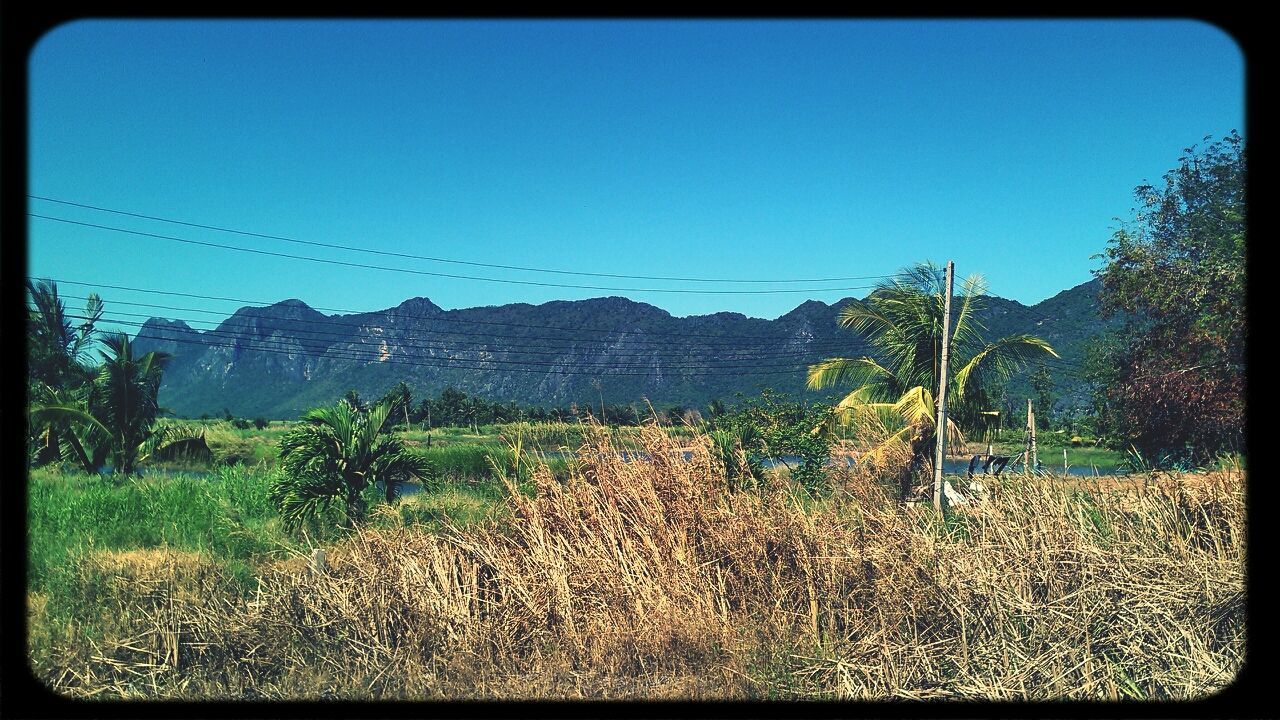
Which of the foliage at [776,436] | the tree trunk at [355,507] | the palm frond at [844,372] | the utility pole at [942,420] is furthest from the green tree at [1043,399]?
the tree trunk at [355,507]

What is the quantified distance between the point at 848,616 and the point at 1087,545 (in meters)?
1.70

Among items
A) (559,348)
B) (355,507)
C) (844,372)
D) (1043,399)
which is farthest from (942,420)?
(559,348)

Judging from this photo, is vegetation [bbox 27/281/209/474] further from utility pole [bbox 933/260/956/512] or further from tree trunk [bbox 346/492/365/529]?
utility pole [bbox 933/260/956/512]

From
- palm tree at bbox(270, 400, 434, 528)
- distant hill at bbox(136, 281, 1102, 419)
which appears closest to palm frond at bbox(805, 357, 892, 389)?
palm tree at bbox(270, 400, 434, 528)

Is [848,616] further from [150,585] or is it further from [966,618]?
[150,585]

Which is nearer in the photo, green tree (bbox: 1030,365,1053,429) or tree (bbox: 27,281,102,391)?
tree (bbox: 27,281,102,391)

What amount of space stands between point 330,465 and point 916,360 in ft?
34.2

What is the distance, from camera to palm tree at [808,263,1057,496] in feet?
47.5

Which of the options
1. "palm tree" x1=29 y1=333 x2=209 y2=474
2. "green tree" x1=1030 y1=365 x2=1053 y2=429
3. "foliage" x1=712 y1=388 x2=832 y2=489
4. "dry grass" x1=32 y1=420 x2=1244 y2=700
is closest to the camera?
"dry grass" x1=32 y1=420 x2=1244 y2=700

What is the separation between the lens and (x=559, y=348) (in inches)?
2549

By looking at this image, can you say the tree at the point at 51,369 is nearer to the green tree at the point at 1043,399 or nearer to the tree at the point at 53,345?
the tree at the point at 53,345

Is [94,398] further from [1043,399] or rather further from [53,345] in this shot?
[1043,399]

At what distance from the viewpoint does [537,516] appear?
6582mm

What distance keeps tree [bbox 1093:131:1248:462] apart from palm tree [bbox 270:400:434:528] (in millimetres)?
12286
